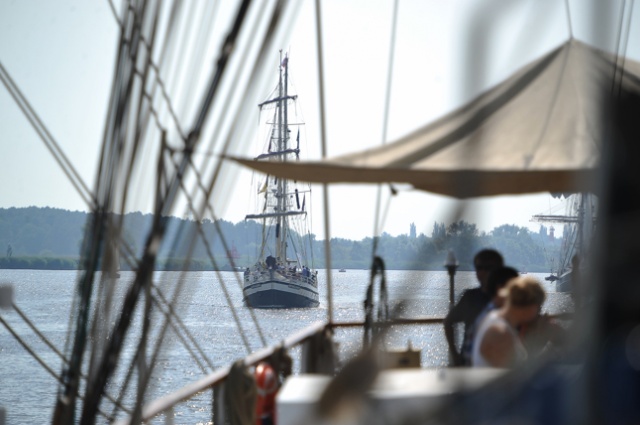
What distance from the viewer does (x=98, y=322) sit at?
12.7 feet

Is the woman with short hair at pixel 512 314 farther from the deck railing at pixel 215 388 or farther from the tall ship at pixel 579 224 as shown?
the deck railing at pixel 215 388

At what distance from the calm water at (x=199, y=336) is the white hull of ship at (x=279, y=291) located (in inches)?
37.1

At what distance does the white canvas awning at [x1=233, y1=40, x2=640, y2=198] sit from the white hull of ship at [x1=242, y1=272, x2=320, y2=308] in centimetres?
7503

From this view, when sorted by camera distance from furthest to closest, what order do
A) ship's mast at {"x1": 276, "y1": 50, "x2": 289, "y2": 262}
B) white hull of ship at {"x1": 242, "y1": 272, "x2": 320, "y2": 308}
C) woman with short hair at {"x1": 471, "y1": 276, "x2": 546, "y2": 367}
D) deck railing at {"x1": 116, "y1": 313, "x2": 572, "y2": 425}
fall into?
white hull of ship at {"x1": 242, "y1": 272, "x2": 320, "y2": 308} < ship's mast at {"x1": 276, "y1": 50, "x2": 289, "y2": 262} < deck railing at {"x1": 116, "y1": 313, "x2": 572, "y2": 425} < woman with short hair at {"x1": 471, "y1": 276, "x2": 546, "y2": 367}

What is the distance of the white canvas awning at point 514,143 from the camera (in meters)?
1.10

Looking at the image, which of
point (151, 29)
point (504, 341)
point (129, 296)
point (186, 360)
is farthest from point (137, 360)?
point (186, 360)

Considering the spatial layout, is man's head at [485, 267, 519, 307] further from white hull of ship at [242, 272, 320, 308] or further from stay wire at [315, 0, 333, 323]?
white hull of ship at [242, 272, 320, 308]

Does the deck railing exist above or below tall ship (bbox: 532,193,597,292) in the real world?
below

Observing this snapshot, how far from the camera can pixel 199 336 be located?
5844cm

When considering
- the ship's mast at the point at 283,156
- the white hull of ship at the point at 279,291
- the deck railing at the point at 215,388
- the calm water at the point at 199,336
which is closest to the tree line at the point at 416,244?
the calm water at the point at 199,336

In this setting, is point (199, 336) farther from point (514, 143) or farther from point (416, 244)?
point (416, 244)

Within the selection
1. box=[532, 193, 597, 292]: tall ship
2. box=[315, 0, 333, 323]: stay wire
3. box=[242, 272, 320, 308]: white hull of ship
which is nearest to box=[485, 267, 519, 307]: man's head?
box=[532, 193, 597, 292]: tall ship

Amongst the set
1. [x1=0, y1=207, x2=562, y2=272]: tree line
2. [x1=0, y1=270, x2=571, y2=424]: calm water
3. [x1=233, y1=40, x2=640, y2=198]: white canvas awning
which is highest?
[x1=233, y1=40, x2=640, y2=198]: white canvas awning

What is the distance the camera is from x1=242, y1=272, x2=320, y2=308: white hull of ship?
259 ft
